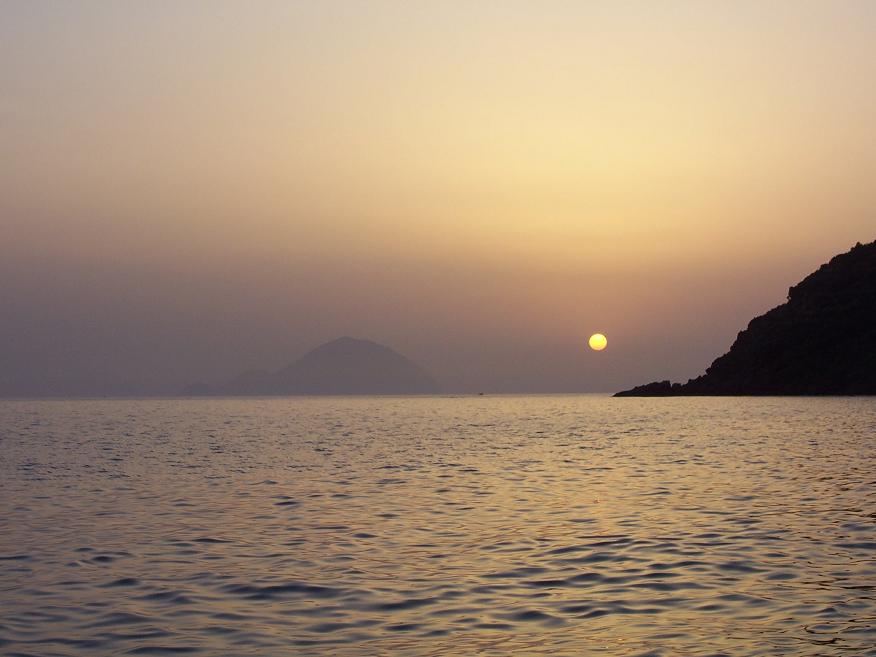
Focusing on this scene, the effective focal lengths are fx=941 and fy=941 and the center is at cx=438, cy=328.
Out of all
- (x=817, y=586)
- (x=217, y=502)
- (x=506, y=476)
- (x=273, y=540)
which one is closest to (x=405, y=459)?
(x=506, y=476)

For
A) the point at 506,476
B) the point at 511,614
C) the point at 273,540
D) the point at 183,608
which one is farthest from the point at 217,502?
the point at 511,614

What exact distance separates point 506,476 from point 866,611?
26.2 metres

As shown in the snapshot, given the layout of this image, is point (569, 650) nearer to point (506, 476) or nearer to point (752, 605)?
point (752, 605)

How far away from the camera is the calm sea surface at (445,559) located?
48.0ft

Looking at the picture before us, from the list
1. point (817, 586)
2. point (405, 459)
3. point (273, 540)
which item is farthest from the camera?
point (405, 459)

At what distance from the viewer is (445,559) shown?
69.8 ft

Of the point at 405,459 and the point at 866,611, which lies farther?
the point at 405,459

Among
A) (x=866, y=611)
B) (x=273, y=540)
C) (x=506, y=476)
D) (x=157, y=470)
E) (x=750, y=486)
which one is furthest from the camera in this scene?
(x=157, y=470)

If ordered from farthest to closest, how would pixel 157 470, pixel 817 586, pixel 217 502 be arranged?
1. pixel 157 470
2. pixel 217 502
3. pixel 817 586

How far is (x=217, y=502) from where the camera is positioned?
3294 cm

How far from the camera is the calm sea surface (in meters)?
14.6

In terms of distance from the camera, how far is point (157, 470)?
46.2m

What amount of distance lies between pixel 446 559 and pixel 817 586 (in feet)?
25.6

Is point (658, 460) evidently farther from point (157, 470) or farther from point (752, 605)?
point (752, 605)
